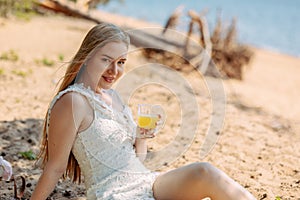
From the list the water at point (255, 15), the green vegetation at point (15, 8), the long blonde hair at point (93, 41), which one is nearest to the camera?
the long blonde hair at point (93, 41)

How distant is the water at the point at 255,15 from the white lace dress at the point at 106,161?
49.1 ft

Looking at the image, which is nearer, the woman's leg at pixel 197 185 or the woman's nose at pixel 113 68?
the woman's leg at pixel 197 185

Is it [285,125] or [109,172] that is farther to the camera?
[285,125]

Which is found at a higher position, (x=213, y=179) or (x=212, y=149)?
(x=213, y=179)

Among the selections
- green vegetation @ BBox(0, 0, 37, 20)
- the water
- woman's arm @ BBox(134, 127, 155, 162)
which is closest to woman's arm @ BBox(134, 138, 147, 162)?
woman's arm @ BBox(134, 127, 155, 162)

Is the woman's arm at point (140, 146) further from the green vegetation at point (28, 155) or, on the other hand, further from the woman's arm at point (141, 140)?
the green vegetation at point (28, 155)

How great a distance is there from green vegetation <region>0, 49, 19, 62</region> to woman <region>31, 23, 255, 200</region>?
182 inches

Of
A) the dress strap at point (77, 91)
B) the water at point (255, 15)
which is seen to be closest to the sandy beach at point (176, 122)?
the dress strap at point (77, 91)

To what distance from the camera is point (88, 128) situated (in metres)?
2.64

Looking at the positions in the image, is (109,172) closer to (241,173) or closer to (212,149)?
(241,173)

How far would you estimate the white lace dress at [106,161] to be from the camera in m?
2.63

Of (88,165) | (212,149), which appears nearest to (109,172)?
(88,165)

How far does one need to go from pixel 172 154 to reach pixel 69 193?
49.6 inches

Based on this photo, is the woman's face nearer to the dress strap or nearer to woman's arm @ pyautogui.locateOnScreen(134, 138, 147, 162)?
the dress strap
